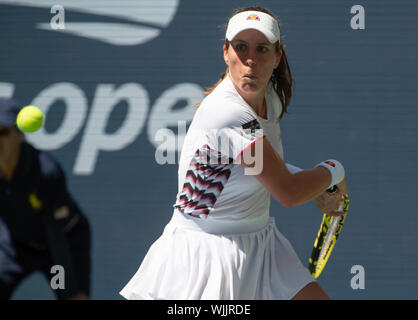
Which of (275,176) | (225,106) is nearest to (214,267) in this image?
(275,176)

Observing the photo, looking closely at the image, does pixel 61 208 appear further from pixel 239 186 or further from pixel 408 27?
pixel 408 27

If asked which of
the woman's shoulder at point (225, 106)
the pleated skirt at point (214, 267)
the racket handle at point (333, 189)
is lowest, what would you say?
the pleated skirt at point (214, 267)

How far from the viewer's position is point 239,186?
8.74 ft

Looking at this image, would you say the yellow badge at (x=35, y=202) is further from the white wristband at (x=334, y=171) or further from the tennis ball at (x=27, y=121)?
the white wristband at (x=334, y=171)

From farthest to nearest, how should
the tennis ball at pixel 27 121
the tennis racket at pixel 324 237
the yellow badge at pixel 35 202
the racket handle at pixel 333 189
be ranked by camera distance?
the tennis racket at pixel 324 237 < the tennis ball at pixel 27 121 < the racket handle at pixel 333 189 < the yellow badge at pixel 35 202

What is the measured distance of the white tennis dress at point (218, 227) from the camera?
8.50ft

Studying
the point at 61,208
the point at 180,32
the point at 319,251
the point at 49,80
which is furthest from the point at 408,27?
the point at 61,208

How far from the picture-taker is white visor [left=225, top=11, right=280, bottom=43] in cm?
271

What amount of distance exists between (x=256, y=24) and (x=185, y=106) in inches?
107

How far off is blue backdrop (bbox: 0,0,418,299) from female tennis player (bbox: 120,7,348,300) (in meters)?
2.49

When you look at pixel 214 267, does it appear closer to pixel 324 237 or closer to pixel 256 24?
pixel 256 24

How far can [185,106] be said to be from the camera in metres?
5.41

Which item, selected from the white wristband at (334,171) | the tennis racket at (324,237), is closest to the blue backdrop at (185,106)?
the tennis racket at (324,237)

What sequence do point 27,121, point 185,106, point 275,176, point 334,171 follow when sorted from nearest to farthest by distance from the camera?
point 275,176
point 334,171
point 27,121
point 185,106
